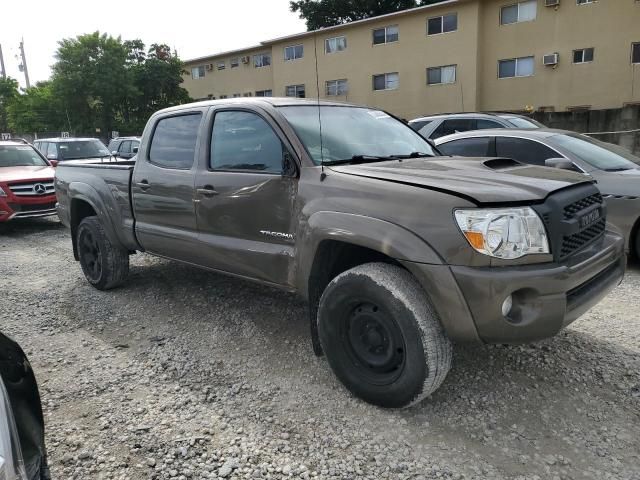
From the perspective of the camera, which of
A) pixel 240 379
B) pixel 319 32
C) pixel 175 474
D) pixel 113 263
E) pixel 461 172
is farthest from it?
pixel 319 32

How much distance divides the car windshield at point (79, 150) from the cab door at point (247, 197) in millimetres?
10271

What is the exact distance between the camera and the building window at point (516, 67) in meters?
22.7

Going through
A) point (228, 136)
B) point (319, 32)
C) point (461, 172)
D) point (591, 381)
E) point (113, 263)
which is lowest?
point (591, 381)

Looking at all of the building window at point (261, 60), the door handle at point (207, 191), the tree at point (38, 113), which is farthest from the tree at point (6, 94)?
the door handle at point (207, 191)

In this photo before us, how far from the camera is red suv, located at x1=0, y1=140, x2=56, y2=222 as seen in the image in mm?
8844

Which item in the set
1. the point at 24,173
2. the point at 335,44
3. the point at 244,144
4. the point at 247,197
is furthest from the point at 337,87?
the point at 247,197

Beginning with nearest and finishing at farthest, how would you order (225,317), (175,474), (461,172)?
(175,474), (461,172), (225,317)

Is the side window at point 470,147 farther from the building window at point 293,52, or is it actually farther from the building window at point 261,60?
the building window at point 261,60

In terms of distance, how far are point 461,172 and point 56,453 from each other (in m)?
2.71

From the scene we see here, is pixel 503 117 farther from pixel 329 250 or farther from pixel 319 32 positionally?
pixel 319 32

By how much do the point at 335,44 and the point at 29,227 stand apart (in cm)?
2218

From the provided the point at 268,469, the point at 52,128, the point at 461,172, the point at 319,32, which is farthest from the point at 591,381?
the point at 52,128

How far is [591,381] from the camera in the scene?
10.4 feet

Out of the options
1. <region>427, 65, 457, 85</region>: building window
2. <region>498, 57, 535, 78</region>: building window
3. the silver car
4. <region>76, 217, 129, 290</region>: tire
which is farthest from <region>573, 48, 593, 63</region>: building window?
<region>76, 217, 129, 290</region>: tire
